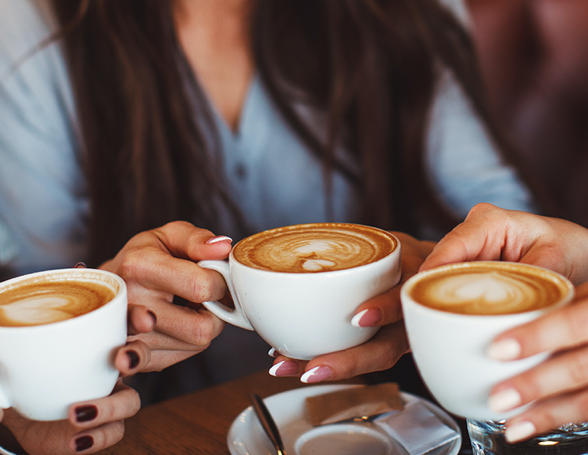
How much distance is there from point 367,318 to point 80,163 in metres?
1.31

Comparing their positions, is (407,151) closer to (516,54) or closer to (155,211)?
(516,54)

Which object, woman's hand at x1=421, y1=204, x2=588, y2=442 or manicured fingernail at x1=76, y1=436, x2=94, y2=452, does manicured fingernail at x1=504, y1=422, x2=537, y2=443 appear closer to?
woman's hand at x1=421, y1=204, x2=588, y2=442

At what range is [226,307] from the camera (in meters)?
0.76

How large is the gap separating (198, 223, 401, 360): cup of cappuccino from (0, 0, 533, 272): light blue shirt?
0.97 metres

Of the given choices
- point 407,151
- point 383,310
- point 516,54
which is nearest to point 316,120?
point 407,151

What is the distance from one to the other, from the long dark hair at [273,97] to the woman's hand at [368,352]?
36.0 inches

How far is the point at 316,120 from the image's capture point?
1707 mm

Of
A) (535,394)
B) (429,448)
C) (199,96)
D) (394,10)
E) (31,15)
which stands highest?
(31,15)

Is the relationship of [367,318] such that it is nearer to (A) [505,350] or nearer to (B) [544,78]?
(A) [505,350]

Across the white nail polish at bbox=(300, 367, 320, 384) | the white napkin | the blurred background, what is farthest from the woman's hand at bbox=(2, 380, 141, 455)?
the blurred background

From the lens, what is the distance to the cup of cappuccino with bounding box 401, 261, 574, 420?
437 mm

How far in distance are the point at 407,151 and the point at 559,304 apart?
4.23 feet

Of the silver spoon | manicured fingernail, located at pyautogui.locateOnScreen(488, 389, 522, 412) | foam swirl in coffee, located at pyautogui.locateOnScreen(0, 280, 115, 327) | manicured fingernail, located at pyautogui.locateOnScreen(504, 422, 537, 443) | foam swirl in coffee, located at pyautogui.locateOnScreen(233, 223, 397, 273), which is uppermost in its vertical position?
foam swirl in coffee, located at pyautogui.locateOnScreen(0, 280, 115, 327)

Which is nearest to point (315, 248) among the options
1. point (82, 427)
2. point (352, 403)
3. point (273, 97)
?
point (352, 403)
